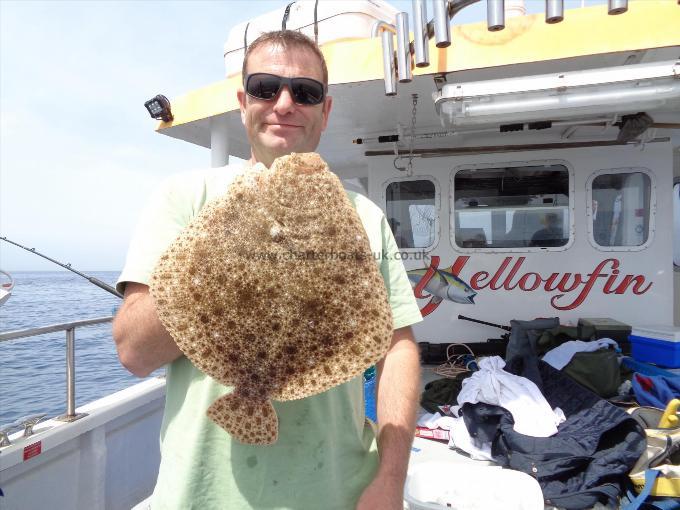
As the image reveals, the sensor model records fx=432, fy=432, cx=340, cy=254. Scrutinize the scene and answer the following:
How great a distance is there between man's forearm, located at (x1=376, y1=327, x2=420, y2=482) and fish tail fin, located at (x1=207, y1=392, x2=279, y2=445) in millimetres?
440

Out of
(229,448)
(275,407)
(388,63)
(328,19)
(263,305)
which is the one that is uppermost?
(328,19)

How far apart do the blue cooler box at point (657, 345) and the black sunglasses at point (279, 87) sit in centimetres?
519

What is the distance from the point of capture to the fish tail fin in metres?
1.20

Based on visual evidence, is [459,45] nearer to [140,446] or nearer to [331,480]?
[331,480]

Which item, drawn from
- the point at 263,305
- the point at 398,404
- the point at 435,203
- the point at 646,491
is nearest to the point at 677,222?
the point at 435,203

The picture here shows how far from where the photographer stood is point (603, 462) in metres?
3.09

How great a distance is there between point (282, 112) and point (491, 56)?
9.45 ft

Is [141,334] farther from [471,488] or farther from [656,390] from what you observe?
[656,390]

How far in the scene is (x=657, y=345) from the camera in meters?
4.95

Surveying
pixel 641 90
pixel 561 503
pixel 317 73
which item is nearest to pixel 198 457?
pixel 317 73

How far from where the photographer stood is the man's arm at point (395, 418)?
139 cm

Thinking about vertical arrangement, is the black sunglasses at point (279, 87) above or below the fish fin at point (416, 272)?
above

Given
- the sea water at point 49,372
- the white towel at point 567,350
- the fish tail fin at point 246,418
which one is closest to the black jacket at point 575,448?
the white towel at point 567,350

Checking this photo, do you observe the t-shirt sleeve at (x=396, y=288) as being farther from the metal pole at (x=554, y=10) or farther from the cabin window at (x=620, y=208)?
→ the cabin window at (x=620, y=208)
